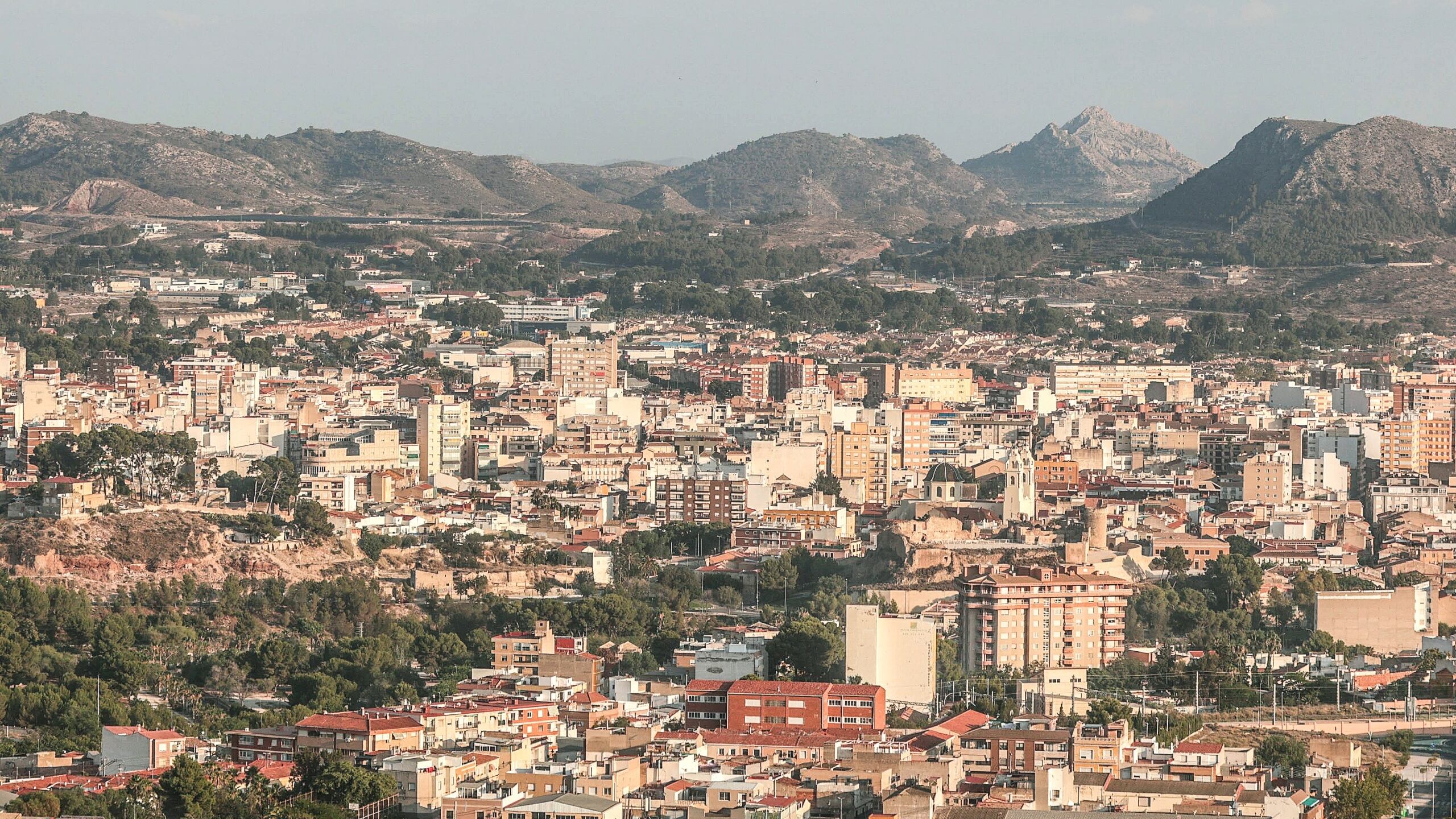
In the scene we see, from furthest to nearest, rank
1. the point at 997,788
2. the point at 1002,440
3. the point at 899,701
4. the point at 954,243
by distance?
the point at 954,243 < the point at 1002,440 < the point at 899,701 < the point at 997,788

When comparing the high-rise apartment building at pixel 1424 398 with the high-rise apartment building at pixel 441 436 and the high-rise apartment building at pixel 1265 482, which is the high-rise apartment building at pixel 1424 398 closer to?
the high-rise apartment building at pixel 1265 482

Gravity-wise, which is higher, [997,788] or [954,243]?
[954,243]

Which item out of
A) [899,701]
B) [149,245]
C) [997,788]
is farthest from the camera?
[149,245]

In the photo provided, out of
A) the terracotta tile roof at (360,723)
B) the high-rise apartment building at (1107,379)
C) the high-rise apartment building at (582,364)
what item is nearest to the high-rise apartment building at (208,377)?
the high-rise apartment building at (582,364)

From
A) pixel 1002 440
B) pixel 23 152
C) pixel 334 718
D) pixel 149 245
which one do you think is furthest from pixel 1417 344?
pixel 23 152

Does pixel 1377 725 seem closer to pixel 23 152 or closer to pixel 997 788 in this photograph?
pixel 997 788

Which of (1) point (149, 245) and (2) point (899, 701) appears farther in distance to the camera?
(1) point (149, 245)

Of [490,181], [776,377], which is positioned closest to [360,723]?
[776,377]
